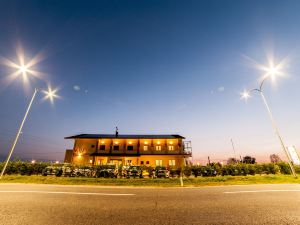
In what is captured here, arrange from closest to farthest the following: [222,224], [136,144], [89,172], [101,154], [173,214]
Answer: [222,224] < [173,214] < [89,172] < [101,154] < [136,144]

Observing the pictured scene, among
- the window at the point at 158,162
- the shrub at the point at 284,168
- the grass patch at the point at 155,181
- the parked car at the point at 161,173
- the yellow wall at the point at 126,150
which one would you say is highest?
the yellow wall at the point at 126,150

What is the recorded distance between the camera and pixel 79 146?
39344 millimetres

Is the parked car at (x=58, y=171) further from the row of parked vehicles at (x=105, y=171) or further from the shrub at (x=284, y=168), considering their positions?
the shrub at (x=284, y=168)

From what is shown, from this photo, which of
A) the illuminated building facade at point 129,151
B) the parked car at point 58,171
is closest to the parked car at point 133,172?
the parked car at point 58,171

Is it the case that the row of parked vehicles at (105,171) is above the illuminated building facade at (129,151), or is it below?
below

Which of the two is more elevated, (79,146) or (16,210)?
(79,146)

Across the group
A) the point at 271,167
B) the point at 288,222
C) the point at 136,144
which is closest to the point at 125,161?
the point at 136,144

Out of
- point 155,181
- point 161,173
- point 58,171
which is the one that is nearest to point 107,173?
point 58,171

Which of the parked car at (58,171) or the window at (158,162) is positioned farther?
the window at (158,162)

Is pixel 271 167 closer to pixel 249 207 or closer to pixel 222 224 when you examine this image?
pixel 249 207

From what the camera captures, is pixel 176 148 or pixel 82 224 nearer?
pixel 82 224

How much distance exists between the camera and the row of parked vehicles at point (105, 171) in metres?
18.5

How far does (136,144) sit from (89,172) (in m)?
21.6

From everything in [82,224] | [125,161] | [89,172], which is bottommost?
[82,224]
